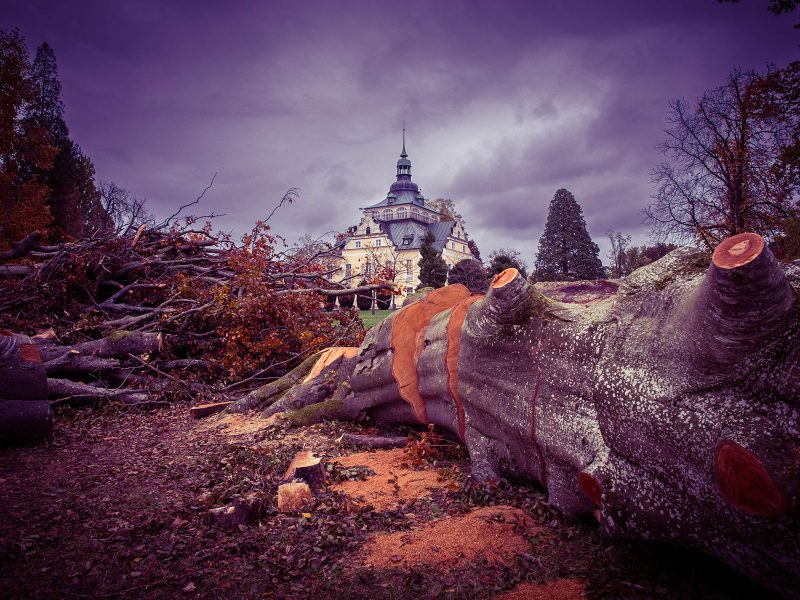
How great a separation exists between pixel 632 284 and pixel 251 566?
2470 millimetres

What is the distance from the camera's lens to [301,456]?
3.92 m

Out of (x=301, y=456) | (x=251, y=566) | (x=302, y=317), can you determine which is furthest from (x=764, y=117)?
(x=251, y=566)

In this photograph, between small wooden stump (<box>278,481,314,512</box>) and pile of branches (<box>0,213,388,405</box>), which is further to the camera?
pile of branches (<box>0,213,388,405</box>)

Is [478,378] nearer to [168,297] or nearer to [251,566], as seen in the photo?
[251,566]

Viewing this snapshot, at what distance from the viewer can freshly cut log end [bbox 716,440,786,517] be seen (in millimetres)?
1666

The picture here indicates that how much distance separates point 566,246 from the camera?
33844 mm

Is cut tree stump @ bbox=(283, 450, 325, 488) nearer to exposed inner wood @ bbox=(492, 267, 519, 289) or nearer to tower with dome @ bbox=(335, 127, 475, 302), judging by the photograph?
exposed inner wood @ bbox=(492, 267, 519, 289)

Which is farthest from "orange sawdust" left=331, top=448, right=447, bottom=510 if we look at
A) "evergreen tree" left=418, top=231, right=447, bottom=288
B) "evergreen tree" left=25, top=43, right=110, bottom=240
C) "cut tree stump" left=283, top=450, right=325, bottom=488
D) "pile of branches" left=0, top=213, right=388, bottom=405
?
"evergreen tree" left=418, top=231, right=447, bottom=288

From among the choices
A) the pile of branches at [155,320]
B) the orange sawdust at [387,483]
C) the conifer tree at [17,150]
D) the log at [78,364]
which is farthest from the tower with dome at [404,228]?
the orange sawdust at [387,483]

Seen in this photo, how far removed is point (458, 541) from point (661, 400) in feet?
4.22

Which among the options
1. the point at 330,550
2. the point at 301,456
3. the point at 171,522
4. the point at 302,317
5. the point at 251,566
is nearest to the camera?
the point at 251,566

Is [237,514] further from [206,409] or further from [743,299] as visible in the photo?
[206,409]

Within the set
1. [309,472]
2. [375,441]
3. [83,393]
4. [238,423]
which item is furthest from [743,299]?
[83,393]

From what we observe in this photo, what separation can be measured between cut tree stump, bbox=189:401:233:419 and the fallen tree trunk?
416cm
